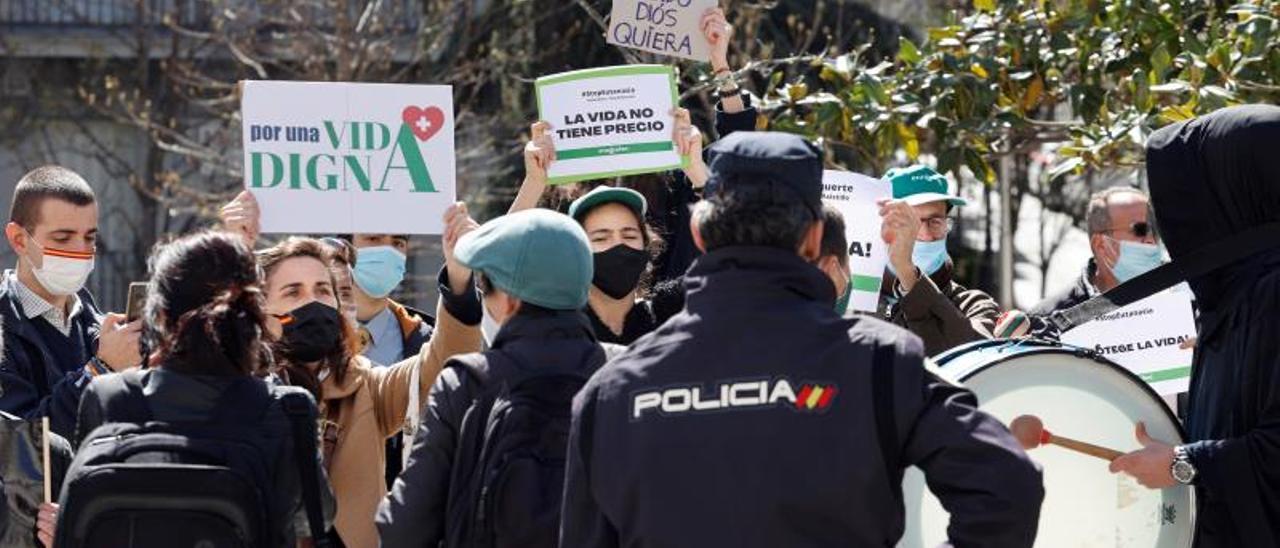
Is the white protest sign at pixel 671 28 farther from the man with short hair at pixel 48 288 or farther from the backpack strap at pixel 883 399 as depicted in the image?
the backpack strap at pixel 883 399

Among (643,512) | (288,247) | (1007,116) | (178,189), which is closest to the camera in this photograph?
(643,512)

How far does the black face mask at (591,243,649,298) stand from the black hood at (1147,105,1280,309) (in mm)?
1619

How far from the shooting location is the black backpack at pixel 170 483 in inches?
163

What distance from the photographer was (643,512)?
144 inches

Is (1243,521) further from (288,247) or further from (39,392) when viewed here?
(39,392)

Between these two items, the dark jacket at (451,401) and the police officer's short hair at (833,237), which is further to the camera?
the police officer's short hair at (833,237)

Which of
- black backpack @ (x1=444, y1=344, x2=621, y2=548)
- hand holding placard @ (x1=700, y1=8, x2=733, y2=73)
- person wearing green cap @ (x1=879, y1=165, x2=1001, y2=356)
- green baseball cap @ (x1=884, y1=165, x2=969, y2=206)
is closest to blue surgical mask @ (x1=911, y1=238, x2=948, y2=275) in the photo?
person wearing green cap @ (x1=879, y1=165, x2=1001, y2=356)

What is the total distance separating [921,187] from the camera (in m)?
6.82

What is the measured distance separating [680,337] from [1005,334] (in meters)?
2.62

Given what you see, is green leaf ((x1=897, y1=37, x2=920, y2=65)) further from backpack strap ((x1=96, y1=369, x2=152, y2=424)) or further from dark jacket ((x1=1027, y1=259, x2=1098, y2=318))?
backpack strap ((x1=96, y1=369, x2=152, y2=424))

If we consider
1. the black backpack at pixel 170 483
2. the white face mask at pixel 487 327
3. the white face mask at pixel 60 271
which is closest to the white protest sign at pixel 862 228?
the white face mask at pixel 487 327

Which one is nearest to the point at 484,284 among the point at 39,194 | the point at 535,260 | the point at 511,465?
the point at 535,260

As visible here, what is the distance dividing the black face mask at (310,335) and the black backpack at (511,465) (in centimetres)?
125

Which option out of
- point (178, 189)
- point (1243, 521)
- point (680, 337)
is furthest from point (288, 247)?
point (178, 189)
